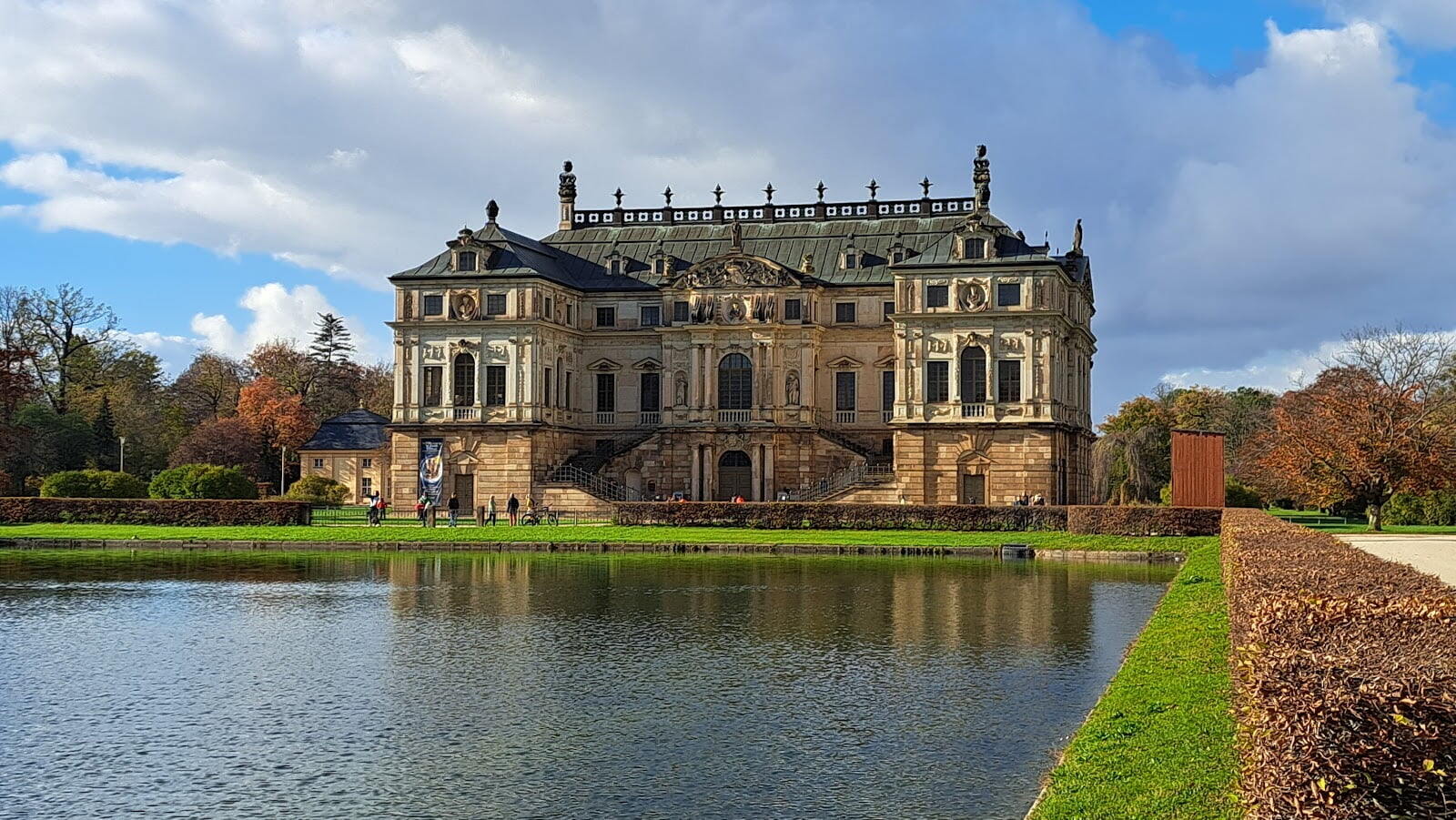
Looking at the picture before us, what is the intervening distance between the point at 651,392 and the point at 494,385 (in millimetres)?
8097

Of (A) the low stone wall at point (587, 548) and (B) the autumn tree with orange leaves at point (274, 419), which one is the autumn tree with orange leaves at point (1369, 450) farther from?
(B) the autumn tree with orange leaves at point (274, 419)

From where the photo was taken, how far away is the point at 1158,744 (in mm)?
12984

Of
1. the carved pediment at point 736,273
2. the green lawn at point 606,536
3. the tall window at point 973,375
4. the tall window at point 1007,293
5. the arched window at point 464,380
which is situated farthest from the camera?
the arched window at point 464,380

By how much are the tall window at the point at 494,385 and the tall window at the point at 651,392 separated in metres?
7.46

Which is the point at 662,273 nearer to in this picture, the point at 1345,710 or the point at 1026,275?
the point at 1026,275

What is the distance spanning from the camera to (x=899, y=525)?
172 ft

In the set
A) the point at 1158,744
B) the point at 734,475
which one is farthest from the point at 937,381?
the point at 1158,744

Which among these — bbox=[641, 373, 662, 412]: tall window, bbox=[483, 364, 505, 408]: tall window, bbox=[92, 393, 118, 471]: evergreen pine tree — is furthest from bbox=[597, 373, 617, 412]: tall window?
bbox=[92, 393, 118, 471]: evergreen pine tree

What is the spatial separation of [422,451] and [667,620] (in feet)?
148

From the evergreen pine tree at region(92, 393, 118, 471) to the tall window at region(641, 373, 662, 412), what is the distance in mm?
35308

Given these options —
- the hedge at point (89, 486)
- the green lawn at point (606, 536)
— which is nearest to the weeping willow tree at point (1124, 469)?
the green lawn at point (606, 536)

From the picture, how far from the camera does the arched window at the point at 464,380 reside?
69438 mm

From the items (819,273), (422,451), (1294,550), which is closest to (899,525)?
(819,273)

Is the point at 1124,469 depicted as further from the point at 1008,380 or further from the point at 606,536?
the point at 606,536
